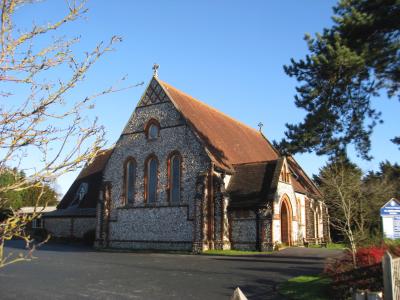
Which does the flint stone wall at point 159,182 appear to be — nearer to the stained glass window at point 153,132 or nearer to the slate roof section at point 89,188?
the stained glass window at point 153,132

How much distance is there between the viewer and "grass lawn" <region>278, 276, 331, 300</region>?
11518mm

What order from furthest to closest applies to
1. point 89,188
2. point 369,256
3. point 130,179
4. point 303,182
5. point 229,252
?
point 89,188, point 303,182, point 130,179, point 229,252, point 369,256

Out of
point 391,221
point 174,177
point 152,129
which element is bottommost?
point 391,221

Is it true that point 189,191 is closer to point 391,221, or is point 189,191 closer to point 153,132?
point 153,132

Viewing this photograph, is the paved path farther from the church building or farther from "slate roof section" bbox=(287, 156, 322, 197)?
"slate roof section" bbox=(287, 156, 322, 197)

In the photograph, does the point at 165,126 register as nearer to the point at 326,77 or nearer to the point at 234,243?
the point at 234,243

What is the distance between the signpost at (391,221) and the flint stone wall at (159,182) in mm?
14751

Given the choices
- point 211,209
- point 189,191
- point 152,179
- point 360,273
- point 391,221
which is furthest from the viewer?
point 152,179

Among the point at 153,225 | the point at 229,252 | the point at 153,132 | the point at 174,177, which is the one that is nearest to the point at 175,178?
the point at 174,177

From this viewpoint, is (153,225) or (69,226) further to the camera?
(69,226)

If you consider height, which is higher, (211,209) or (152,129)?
(152,129)

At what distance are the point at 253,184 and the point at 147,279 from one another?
1456 centimetres

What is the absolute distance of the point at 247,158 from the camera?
3506 cm

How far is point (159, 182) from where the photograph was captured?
30.2 meters
